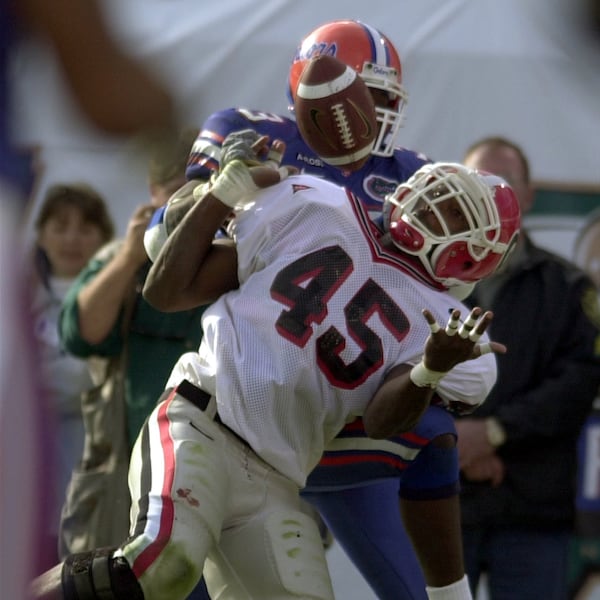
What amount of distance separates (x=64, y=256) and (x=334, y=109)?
77.5 inches

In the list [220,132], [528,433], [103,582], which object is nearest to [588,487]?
[528,433]

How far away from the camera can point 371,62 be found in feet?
12.9

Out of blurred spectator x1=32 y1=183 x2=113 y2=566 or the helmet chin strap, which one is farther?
blurred spectator x1=32 y1=183 x2=113 y2=566

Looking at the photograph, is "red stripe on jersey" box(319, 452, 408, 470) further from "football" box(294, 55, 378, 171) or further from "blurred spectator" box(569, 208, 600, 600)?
"blurred spectator" box(569, 208, 600, 600)

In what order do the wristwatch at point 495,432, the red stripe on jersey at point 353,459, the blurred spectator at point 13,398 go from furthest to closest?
1. the wristwatch at point 495,432
2. the red stripe on jersey at point 353,459
3. the blurred spectator at point 13,398

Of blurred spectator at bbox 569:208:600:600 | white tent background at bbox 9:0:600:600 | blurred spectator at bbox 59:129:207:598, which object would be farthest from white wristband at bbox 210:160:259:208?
blurred spectator at bbox 569:208:600:600

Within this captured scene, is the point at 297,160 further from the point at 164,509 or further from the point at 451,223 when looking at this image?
the point at 164,509

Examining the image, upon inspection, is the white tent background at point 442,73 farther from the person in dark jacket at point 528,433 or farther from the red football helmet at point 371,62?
the red football helmet at point 371,62

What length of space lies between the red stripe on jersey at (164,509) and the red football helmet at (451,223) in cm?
68

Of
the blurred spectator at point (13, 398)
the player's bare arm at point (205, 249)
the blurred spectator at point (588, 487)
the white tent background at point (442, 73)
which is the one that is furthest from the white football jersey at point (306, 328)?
the blurred spectator at point (588, 487)

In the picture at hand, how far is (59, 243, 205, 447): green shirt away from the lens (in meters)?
4.39

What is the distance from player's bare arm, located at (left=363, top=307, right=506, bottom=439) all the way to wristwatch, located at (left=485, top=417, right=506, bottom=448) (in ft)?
4.86

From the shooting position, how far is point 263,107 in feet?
17.2

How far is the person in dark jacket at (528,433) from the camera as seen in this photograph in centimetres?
470
